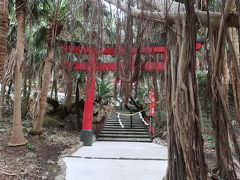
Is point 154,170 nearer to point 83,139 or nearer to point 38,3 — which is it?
point 83,139

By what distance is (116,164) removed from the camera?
4246 millimetres

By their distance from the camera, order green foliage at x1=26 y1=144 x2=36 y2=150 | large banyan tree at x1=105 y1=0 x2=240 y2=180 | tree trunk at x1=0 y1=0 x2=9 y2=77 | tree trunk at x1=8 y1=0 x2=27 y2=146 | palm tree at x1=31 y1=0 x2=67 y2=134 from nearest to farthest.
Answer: large banyan tree at x1=105 y1=0 x2=240 y2=180 → tree trunk at x1=0 y1=0 x2=9 y2=77 → tree trunk at x1=8 y1=0 x2=27 y2=146 → green foliage at x1=26 y1=144 x2=36 y2=150 → palm tree at x1=31 y1=0 x2=67 y2=134

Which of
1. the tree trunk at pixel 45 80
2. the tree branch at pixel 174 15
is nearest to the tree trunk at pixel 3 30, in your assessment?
the tree branch at pixel 174 15

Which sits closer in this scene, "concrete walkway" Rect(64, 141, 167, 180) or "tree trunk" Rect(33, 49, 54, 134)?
"concrete walkway" Rect(64, 141, 167, 180)

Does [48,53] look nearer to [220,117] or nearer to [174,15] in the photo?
[174,15]

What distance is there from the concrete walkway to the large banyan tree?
1665 mm

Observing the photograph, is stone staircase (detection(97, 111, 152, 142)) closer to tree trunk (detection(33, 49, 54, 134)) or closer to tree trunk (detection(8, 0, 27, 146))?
tree trunk (detection(33, 49, 54, 134))

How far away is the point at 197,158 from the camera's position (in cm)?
185

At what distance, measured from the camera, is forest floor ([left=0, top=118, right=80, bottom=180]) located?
3508 mm

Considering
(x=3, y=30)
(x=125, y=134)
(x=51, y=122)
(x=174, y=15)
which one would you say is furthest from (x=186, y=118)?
(x=51, y=122)

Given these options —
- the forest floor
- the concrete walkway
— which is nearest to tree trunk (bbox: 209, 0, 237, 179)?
the concrete walkway

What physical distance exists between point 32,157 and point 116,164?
1708mm

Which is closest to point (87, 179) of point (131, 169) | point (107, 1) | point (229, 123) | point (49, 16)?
point (131, 169)

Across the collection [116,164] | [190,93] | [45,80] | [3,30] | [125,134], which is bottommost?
[125,134]
